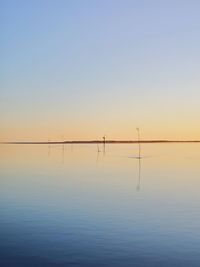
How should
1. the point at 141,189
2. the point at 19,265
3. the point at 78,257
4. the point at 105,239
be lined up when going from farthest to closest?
1. the point at 141,189
2. the point at 105,239
3. the point at 78,257
4. the point at 19,265

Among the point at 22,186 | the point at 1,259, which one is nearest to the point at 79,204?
the point at 22,186

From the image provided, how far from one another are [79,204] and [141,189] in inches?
413

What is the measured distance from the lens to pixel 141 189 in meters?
40.2

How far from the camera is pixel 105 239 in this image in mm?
20422

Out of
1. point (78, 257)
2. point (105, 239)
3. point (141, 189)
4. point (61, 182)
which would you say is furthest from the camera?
point (61, 182)

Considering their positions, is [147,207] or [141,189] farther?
[141,189]

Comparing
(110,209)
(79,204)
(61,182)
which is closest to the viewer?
(110,209)

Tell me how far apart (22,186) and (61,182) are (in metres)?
5.84

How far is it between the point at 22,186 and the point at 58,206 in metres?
12.0

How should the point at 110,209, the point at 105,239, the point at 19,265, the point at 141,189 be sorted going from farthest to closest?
the point at 141,189 → the point at 110,209 → the point at 105,239 → the point at 19,265

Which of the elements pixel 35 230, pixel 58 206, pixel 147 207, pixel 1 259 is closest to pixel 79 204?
pixel 58 206

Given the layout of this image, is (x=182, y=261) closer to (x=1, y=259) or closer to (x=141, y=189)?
(x=1, y=259)

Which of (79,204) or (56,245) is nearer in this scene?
(56,245)

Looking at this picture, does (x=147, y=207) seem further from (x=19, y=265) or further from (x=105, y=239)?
(x=19, y=265)
